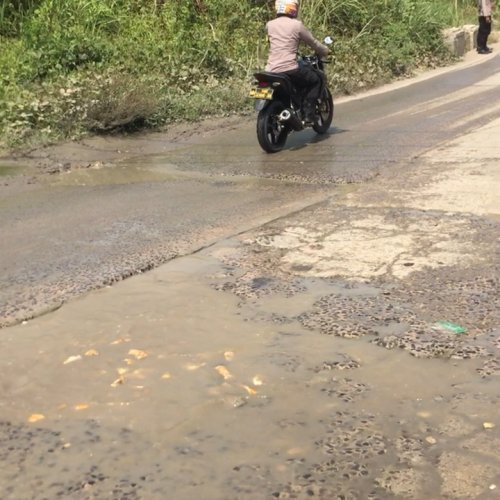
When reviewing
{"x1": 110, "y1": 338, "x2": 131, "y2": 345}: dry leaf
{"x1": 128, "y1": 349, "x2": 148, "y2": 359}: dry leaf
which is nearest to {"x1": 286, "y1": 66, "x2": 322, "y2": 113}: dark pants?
{"x1": 110, "y1": 338, "x2": 131, "y2": 345}: dry leaf

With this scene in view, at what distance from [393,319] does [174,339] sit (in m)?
1.26

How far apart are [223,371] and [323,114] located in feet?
24.7

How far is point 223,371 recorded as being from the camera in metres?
4.05

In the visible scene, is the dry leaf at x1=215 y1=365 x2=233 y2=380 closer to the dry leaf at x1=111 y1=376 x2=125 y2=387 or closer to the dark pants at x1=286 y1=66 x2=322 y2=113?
the dry leaf at x1=111 y1=376 x2=125 y2=387

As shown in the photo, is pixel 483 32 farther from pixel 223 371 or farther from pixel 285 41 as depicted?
pixel 223 371

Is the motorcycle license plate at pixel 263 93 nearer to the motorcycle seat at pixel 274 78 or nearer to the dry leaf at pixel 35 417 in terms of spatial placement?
the motorcycle seat at pixel 274 78

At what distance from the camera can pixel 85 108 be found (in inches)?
436

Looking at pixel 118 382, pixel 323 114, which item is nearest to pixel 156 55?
pixel 323 114

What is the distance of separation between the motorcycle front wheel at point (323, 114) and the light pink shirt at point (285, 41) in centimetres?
90

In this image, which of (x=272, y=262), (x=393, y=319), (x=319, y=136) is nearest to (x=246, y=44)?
(x=319, y=136)

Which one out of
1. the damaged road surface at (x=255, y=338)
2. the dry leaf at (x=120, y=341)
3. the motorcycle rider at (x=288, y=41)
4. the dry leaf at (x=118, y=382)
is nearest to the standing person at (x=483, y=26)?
the motorcycle rider at (x=288, y=41)

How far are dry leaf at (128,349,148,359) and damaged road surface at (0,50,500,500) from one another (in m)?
0.01

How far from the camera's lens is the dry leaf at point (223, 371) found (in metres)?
4.00

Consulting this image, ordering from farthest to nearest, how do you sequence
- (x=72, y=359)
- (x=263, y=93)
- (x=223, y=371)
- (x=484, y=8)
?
(x=484, y=8), (x=263, y=93), (x=72, y=359), (x=223, y=371)
